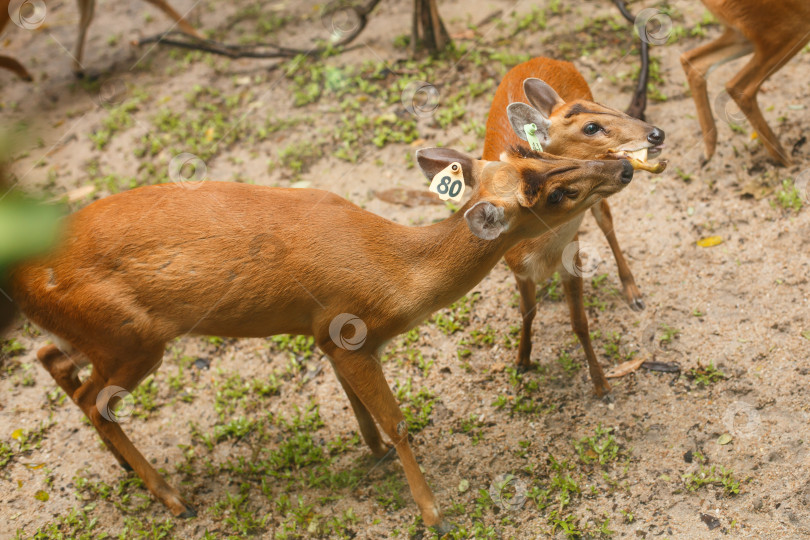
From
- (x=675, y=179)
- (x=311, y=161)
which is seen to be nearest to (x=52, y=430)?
(x=311, y=161)

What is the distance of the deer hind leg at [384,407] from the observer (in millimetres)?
3258

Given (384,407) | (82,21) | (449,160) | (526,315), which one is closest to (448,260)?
(449,160)

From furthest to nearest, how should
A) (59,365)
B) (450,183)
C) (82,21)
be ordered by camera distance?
(82,21) → (59,365) → (450,183)

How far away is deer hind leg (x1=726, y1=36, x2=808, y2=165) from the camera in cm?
452

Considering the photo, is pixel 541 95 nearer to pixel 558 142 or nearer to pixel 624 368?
pixel 558 142

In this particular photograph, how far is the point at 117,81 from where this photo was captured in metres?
7.38

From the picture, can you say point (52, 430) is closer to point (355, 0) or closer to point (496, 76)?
point (496, 76)

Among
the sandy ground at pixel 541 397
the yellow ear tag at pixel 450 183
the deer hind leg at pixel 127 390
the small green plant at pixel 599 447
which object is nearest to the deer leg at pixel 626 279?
the sandy ground at pixel 541 397

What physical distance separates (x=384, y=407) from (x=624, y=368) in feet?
4.85


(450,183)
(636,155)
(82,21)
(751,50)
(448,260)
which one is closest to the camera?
(450,183)

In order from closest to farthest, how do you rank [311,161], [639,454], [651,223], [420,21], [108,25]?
1. [639,454]
2. [651,223]
3. [311,161]
4. [420,21]
5. [108,25]

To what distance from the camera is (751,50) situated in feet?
15.6

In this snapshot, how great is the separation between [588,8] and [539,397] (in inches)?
168

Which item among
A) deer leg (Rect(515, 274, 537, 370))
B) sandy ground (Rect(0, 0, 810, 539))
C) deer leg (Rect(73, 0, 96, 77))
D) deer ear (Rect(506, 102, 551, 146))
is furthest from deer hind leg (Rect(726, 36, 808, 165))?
deer leg (Rect(73, 0, 96, 77))
